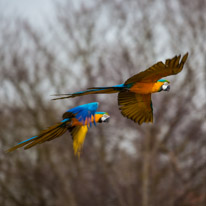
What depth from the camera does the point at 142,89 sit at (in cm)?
130

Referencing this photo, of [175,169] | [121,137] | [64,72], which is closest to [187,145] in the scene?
[175,169]

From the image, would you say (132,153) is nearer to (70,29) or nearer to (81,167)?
(81,167)

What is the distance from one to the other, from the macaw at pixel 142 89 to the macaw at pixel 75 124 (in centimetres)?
6

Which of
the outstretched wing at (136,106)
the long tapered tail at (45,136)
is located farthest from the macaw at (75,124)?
the outstretched wing at (136,106)

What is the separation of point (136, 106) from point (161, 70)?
259 millimetres

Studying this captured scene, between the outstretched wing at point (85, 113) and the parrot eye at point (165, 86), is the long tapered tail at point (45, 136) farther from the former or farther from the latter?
the parrot eye at point (165, 86)

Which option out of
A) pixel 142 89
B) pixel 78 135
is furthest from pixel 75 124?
pixel 142 89

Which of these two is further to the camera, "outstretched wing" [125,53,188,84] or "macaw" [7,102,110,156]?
"outstretched wing" [125,53,188,84]

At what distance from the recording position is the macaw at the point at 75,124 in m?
1.08

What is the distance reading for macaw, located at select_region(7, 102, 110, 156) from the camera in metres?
1.08

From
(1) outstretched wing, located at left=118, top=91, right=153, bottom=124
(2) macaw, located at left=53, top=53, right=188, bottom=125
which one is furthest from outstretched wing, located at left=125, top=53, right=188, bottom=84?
(1) outstretched wing, located at left=118, top=91, right=153, bottom=124

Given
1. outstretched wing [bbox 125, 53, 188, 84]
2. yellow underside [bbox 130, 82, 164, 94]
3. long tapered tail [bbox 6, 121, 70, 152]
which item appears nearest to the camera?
long tapered tail [bbox 6, 121, 70, 152]

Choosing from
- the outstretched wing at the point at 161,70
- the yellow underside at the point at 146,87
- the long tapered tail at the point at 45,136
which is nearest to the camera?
the long tapered tail at the point at 45,136

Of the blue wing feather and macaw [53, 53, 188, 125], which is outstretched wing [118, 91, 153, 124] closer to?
macaw [53, 53, 188, 125]
